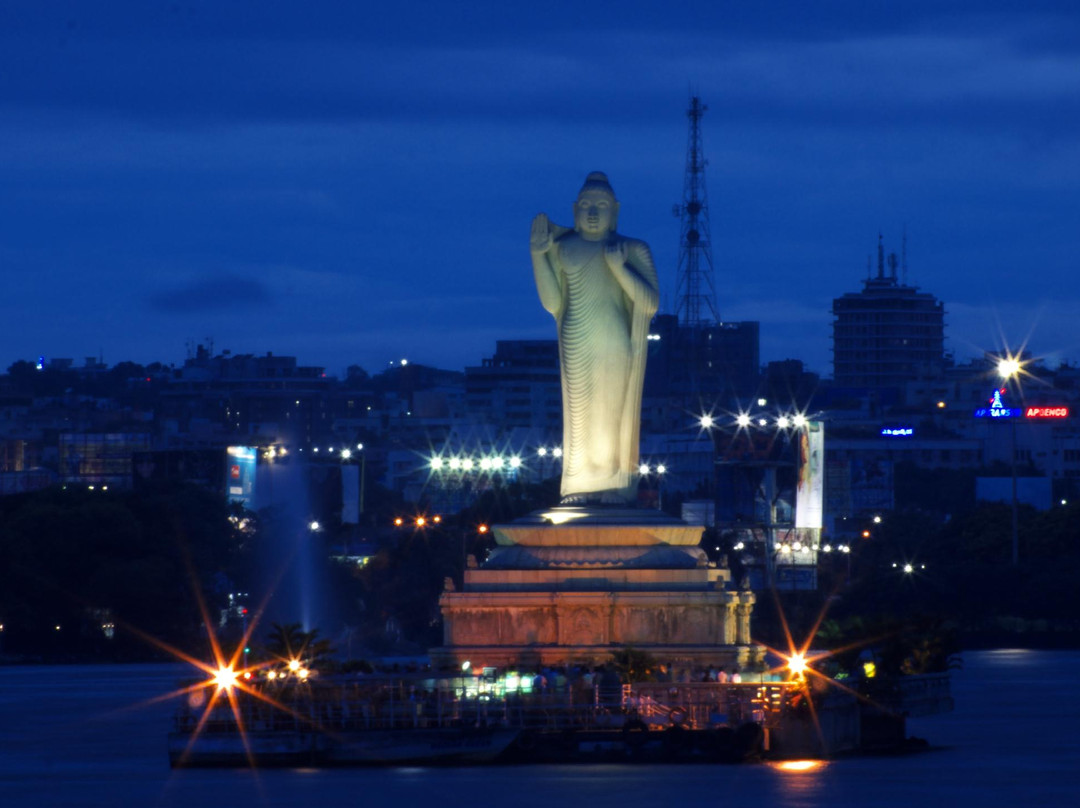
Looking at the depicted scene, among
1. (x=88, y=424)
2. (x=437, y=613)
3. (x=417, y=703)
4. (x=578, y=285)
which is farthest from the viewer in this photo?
(x=88, y=424)

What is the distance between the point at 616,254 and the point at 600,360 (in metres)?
1.72

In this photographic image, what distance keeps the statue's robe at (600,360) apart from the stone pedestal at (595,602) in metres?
1.61

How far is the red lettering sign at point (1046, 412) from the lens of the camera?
14075cm

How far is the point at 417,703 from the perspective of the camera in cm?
3769

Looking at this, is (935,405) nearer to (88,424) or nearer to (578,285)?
(88,424)

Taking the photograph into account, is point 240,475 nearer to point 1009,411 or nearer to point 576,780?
point 1009,411

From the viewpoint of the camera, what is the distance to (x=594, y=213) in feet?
149

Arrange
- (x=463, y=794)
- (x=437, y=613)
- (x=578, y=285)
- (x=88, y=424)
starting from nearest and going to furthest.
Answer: (x=463, y=794), (x=578, y=285), (x=437, y=613), (x=88, y=424)

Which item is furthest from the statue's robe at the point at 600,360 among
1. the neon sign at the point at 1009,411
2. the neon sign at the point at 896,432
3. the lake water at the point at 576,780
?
the neon sign at the point at 896,432

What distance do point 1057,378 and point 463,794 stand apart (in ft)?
522

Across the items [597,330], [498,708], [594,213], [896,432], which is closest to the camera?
[498,708]

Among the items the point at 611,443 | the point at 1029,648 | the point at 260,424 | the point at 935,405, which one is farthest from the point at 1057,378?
the point at 611,443

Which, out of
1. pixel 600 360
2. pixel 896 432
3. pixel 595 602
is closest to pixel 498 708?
pixel 595 602

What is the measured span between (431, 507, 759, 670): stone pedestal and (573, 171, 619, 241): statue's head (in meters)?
4.45
